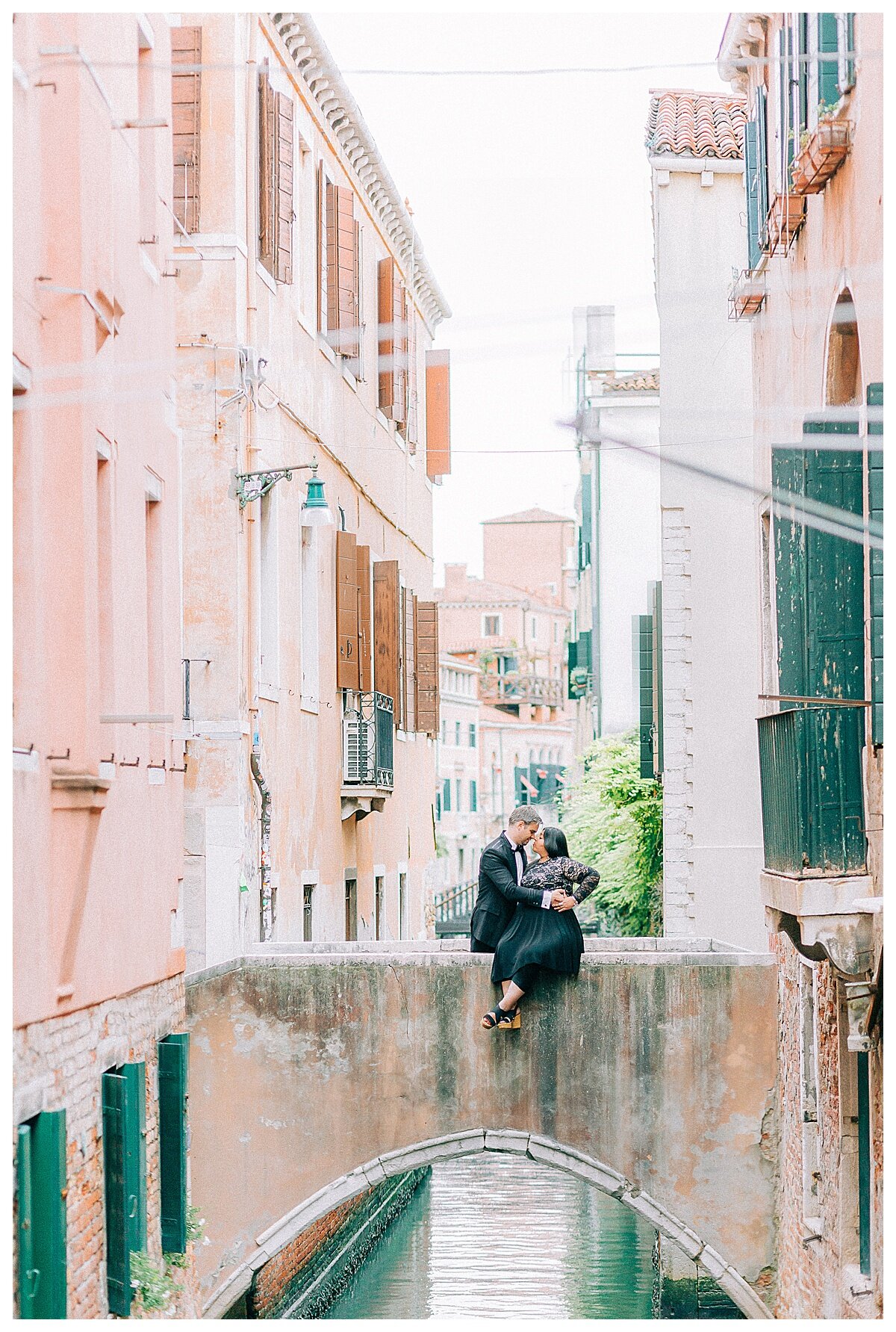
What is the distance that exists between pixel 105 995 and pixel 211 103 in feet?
24.7

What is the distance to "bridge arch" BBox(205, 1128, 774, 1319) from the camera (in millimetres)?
12078

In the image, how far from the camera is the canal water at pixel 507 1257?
1820cm

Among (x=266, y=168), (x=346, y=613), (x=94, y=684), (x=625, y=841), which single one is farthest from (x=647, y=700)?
(x=94, y=684)

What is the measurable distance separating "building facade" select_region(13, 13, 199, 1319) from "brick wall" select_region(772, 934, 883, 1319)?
3.63 metres

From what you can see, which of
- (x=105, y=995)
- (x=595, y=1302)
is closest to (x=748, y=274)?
(x=105, y=995)

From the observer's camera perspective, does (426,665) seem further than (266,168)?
Yes

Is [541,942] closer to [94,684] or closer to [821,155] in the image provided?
[94,684]

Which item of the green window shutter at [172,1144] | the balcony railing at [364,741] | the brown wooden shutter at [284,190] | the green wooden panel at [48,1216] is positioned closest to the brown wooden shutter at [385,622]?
the balcony railing at [364,741]

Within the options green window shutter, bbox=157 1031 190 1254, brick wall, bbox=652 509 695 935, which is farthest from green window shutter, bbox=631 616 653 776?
green window shutter, bbox=157 1031 190 1254

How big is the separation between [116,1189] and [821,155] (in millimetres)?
6297

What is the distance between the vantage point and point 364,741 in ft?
62.2

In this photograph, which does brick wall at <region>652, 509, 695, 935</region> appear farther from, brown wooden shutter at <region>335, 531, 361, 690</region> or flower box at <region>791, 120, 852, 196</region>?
flower box at <region>791, 120, 852, 196</region>

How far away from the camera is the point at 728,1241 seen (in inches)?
476

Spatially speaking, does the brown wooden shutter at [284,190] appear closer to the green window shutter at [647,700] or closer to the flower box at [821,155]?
the green window shutter at [647,700]
